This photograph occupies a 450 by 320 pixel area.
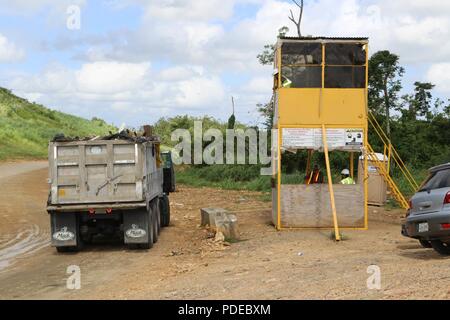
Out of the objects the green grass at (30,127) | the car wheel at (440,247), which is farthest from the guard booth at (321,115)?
the green grass at (30,127)

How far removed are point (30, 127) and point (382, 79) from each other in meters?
35.4

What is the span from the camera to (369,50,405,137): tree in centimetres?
3778

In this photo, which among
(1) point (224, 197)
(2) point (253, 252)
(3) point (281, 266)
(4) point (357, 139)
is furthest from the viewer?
(1) point (224, 197)

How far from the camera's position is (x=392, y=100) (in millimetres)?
38812

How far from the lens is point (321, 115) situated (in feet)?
56.7

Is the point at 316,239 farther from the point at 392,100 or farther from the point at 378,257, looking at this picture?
the point at 392,100

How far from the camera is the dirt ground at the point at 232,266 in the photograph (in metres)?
9.08

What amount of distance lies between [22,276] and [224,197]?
1722 centimetres

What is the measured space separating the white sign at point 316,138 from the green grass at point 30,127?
2991cm

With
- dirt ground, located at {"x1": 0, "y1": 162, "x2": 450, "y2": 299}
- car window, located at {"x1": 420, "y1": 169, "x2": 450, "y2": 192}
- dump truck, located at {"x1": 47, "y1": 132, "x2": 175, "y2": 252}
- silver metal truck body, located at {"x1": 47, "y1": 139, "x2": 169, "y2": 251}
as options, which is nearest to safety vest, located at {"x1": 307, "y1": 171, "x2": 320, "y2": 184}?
dirt ground, located at {"x1": 0, "y1": 162, "x2": 450, "y2": 299}

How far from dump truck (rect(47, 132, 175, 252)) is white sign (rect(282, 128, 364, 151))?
14.5 feet

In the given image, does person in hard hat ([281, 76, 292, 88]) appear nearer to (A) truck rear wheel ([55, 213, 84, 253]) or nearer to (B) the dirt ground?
(B) the dirt ground
